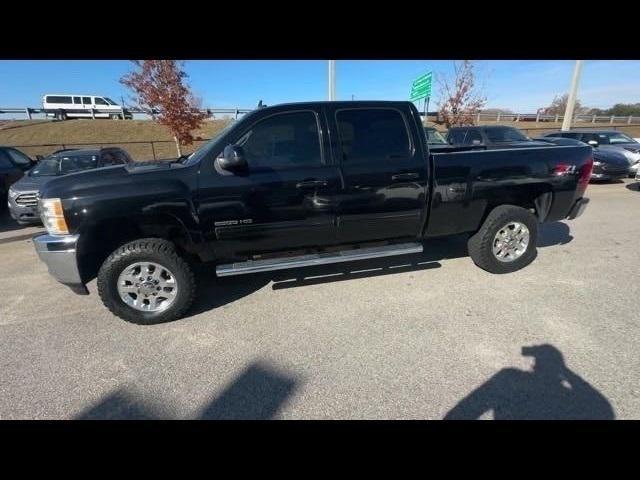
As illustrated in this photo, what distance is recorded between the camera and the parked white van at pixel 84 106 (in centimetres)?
2892

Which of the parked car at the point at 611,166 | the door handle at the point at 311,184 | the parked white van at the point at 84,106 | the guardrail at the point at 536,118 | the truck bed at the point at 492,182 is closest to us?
the door handle at the point at 311,184

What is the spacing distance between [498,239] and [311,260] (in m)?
2.44

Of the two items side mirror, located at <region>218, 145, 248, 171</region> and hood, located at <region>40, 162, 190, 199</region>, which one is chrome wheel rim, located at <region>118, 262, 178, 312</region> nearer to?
hood, located at <region>40, 162, 190, 199</region>

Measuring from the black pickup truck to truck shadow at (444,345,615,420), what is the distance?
168cm

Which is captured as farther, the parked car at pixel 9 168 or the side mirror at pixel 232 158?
the parked car at pixel 9 168

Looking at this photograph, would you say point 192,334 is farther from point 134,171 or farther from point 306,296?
point 134,171

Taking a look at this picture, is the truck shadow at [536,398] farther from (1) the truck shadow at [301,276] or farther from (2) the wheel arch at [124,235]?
(2) the wheel arch at [124,235]

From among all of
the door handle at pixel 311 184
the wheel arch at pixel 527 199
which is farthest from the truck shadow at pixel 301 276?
the door handle at pixel 311 184

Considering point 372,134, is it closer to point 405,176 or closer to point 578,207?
point 405,176

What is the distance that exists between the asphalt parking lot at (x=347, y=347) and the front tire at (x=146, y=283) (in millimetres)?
159

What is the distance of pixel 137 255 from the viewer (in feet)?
9.94

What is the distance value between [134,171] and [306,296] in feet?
7.17
